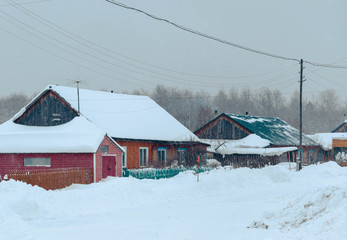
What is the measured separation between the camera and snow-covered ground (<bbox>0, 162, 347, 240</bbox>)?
1164 cm

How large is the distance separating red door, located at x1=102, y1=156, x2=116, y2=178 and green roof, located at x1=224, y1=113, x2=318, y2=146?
2274 centimetres

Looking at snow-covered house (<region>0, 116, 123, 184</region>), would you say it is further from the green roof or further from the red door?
the green roof

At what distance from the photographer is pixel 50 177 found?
24922 mm

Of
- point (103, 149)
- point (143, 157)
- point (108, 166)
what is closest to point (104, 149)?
point (103, 149)

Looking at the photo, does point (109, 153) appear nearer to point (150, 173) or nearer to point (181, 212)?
point (150, 173)

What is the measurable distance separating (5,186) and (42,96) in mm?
21916

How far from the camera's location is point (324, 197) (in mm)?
13031

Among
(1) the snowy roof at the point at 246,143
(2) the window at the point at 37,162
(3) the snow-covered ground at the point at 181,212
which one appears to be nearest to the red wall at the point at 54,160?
(2) the window at the point at 37,162

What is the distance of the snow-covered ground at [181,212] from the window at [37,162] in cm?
626

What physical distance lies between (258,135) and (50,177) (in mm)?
32103

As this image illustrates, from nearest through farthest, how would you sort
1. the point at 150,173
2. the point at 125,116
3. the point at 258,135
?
the point at 150,173
the point at 125,116
the point at 258,135

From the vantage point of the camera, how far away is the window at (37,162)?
103 ft

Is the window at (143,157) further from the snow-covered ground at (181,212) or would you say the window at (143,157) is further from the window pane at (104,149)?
the snow-covered ground at (181,212)

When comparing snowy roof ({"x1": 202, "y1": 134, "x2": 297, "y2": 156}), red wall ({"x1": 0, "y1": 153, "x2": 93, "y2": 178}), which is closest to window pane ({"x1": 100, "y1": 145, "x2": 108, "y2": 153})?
red wall ({"x1": 0, "y1": 153, "x2": 93, "y2": 178})
